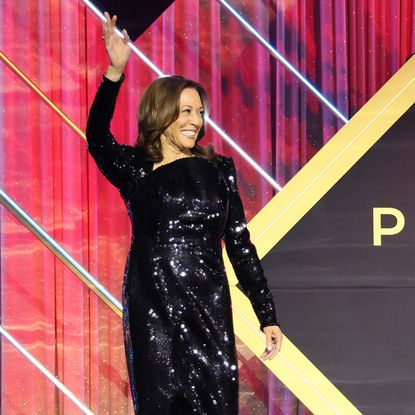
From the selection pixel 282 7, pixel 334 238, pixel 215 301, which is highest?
pixel 282 7

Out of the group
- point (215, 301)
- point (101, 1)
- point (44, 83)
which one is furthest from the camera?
point (44, 83)

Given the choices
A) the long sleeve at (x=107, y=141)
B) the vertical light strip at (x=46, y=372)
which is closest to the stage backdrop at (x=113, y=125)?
the vertical light strip at (x=46, y=372)

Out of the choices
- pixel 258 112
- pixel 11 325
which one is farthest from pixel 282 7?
pixel 11 325

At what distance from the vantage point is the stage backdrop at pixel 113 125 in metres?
3.16

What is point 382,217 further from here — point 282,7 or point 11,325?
point 11,325

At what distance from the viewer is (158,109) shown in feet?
5.75

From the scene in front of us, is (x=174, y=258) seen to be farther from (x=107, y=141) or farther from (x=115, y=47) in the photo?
(x=115, y=47)

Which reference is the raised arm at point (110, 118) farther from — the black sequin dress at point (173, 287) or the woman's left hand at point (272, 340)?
the woman's left hand at point (272, 340)

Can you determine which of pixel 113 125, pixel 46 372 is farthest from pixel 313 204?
pixel 113 125

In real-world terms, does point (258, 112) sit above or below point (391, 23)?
below

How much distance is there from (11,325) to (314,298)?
138 centimetres

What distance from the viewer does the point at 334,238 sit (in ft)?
7.69

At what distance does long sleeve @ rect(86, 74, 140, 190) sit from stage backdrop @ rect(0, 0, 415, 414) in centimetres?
141

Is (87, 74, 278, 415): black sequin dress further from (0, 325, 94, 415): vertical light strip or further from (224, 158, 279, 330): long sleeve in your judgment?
(0, 325, 94, 415): vertical light strip
